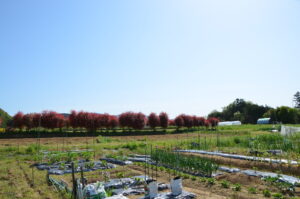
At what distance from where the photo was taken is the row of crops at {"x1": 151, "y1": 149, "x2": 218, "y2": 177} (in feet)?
22.2

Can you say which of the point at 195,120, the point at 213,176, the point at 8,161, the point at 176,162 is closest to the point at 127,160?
the point at 176,162

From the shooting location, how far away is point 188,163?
24.0 ft

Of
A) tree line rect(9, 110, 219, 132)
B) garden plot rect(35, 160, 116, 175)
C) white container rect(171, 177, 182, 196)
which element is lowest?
garden plot rect(35, 160, 116, 175)

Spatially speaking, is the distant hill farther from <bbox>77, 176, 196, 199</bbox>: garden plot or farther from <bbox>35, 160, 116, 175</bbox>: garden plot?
<bbox>77, 176, 196, 199</bbox>: garden plot

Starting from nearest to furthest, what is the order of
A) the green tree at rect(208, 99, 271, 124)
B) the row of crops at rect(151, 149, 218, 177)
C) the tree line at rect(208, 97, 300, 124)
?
1. the row of crops at rect(151, 149, 218, 177)
2. the tree line at rect(208, 97, 300, 124)
3. the green tree at rect(208, 99, 271, 124)

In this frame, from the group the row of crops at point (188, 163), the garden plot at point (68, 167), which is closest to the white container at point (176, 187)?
the row of crops at point (188, 163)

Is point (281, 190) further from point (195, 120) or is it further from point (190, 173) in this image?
point (195, 120)

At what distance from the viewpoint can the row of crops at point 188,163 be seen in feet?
22.2

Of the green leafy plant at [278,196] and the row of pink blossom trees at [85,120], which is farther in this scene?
the row of pink blossom trees at [85,120]

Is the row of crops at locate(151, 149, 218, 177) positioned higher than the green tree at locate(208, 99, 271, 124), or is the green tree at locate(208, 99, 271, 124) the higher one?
the green tree at locate(208, 99, 271, 124)

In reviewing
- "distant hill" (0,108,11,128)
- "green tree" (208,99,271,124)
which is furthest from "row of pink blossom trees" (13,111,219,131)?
"green tree" (208,99,271,124)

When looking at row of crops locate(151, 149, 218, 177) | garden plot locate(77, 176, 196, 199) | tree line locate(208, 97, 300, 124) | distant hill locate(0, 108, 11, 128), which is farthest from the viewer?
tree line locate(208, 97, 300, 124)

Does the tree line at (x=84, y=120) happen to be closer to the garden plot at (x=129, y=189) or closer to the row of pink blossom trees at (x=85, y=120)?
the row of pink blossom trees at (x=85, y=120)

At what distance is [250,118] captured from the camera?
60.6 metres
